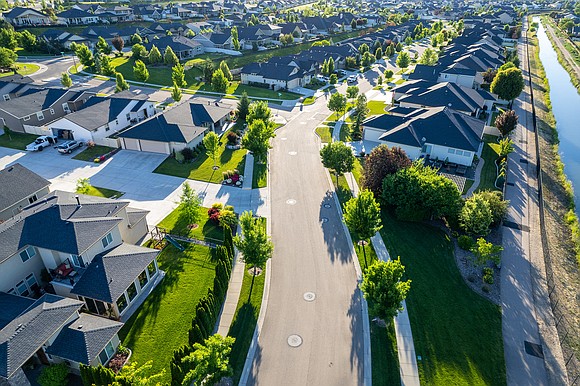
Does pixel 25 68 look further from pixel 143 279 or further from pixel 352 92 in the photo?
pixel 143 279

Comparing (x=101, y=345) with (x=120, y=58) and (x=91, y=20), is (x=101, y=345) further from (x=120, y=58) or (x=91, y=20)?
(x=91, y=20)

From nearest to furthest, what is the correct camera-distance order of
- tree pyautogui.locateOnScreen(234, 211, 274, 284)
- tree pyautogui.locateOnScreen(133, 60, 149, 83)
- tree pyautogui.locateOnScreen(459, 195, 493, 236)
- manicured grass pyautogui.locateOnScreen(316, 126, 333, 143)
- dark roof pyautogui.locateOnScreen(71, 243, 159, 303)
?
dark roof pyautogui.locateOnScreen(71, 243, 159, 303) → tree pyautogui.locateOnScreen(234, 211, 274, 284) → tree pyautogui.locateOnScreen(459, 195, 493, 236) → manicured grass pyautogui.locateOnScreen(316, 126, 333, 143) → tree pyautogui.locateOnScreen(133, 60, 149, 83)

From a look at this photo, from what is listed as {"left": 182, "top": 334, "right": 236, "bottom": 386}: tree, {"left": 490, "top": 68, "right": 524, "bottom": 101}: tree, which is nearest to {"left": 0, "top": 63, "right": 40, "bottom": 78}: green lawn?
{"left": 182, "top": 334, "right": 236, "bottom": 386}: tree

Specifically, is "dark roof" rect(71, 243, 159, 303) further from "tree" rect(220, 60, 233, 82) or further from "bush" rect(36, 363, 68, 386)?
"tree" rect(220, 60, 233, 82)

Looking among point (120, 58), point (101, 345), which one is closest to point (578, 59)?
point (120, 58)

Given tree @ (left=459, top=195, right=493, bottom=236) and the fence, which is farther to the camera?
tree @ (left=459, top=195, right=493, bottom=236)

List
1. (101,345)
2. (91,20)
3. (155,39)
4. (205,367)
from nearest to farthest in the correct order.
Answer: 1. (205,367)
2. (101,345)
3. (155,39)
4. (91,20)
